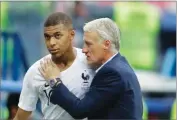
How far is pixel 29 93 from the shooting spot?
580 centimetres

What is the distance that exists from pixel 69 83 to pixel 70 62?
0.57ft

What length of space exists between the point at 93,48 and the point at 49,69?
446 mm

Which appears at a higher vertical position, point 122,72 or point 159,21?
point 122,72

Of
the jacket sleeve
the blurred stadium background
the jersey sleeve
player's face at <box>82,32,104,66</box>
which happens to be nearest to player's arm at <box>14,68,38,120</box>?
the jersey sleeve

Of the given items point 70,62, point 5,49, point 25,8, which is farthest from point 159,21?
point 70,62

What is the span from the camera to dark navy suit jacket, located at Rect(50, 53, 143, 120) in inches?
208

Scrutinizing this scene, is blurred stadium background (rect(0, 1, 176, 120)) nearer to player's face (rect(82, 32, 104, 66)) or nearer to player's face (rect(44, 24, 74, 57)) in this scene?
player's face (rect(44, 24, 74, 57))

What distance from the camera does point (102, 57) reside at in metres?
5.34

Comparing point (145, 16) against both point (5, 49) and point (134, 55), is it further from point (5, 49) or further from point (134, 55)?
point (5, 49)

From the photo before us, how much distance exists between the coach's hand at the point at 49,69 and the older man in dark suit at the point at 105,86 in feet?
0.51

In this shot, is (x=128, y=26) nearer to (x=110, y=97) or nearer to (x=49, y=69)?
(x=49, y=69)

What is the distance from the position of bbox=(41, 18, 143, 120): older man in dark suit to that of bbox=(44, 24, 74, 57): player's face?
0.23m

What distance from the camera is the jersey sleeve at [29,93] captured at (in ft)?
18.8

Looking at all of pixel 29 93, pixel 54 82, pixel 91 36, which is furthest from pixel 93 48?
pixel 29 93
